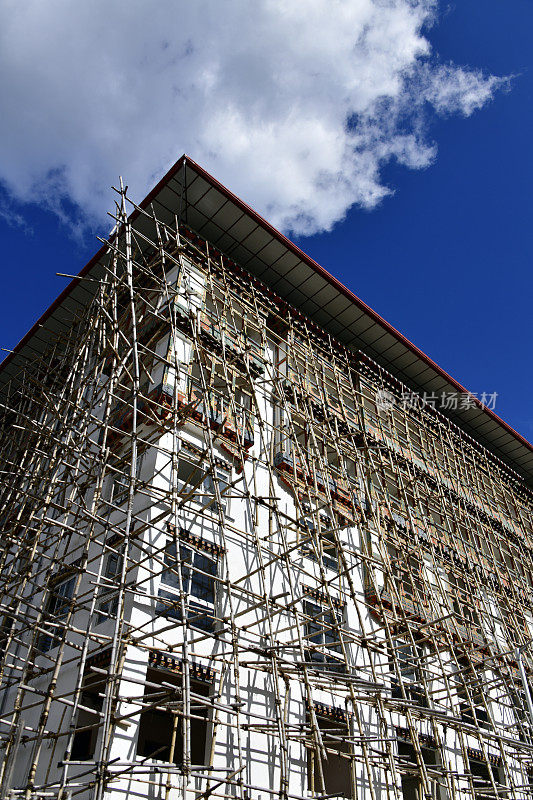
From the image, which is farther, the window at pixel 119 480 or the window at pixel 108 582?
the window at pixel 119 480

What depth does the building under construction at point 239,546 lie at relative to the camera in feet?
33.0

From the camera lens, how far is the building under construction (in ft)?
33.0

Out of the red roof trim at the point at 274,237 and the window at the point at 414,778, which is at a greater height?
the red roof trim at the point at 274,237

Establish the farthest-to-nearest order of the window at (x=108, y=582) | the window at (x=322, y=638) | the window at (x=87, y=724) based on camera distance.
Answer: the window at (x=322, y=638)
the window at (x=108, y=582)
the window at (x=87, y=724)

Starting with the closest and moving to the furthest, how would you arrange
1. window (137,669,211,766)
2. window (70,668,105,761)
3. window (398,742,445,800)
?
window (70,668,105,761), window (137,669,211,766), window (398,742,445,800)

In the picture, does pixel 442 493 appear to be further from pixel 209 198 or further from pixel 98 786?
pixel 98 786

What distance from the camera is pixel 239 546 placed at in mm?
13430

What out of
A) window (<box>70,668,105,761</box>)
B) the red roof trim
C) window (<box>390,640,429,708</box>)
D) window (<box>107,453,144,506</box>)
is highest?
the red roof trim

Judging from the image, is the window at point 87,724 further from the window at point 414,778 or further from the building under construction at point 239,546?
the window at point 414,778

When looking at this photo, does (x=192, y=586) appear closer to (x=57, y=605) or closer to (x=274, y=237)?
(x=57, y=605)

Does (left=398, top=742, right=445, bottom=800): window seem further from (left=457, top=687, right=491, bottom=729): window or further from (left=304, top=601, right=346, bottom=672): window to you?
(left=304, top=601, right=346, bottom=672): window

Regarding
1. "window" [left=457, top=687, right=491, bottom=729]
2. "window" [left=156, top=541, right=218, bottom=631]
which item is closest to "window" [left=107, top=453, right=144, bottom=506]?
"window" [left=156, top=541, right=218, bottom=631]

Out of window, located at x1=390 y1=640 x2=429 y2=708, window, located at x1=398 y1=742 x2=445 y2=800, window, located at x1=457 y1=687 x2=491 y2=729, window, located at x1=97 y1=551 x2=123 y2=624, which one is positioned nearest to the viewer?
window, located at x1=97 y1=551 x2=123 y2=624

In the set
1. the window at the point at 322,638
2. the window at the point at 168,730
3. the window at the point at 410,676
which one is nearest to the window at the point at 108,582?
the window at the point at 168,730
